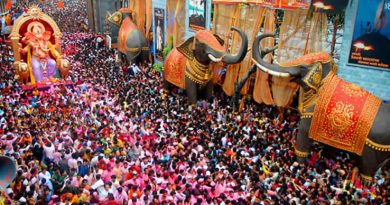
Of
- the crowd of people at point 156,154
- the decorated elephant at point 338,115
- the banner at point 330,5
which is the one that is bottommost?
the crowd of people at point 156,154

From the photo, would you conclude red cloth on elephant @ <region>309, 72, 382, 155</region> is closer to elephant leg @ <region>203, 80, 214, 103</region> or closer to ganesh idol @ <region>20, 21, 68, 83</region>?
elephant leg @ <region>203, 80, 214, 103</region>

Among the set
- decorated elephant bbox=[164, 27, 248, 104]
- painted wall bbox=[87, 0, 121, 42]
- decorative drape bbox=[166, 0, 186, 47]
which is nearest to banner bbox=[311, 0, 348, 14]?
decorated elephant bbox=[164, 27, 248, 104]

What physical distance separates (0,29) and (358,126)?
20.5 m

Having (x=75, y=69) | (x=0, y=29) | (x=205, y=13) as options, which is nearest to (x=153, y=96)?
(x=205, y=13)

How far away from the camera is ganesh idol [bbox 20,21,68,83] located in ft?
41.4

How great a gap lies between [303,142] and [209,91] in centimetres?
409

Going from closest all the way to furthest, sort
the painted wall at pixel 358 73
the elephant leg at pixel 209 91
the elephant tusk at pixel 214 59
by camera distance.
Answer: the painted wall at pixel 358 73 → the elephant tusk at pixel 214 59 → the elephant leg at pixel 209 91

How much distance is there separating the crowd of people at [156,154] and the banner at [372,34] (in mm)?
2259

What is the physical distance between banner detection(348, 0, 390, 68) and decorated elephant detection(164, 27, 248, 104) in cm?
276

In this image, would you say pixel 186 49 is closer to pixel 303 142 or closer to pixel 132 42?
pixel 303 142

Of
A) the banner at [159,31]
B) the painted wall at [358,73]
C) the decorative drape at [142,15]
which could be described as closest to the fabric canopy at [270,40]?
the painted wall at [358,73]

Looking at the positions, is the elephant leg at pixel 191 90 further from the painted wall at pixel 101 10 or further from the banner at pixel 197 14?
the painted wall at pixel 101 10

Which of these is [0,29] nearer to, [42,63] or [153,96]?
[42,63]

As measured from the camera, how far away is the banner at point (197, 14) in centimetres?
1307
